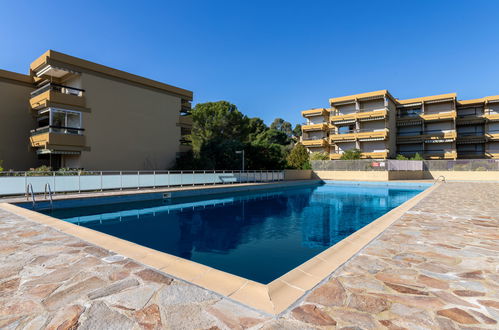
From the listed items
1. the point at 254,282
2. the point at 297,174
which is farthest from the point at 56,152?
the point at 297,174

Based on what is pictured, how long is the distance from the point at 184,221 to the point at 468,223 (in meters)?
7.70

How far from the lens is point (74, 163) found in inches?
695

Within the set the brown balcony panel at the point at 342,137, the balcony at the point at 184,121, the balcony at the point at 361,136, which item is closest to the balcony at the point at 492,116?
Result: the balcony at the point at 361,136

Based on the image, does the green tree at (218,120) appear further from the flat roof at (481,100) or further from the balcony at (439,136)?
the flat roof at (481,100)

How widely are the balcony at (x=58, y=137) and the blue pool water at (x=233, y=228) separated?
8434 mm

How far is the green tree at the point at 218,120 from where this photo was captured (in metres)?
32.9

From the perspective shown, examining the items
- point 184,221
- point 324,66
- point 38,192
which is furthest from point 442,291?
point 324,66

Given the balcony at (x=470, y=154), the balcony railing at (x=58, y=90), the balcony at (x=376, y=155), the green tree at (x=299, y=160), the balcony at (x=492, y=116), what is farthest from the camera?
the balcony at (x=470, y=154)

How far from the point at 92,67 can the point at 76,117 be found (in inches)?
141

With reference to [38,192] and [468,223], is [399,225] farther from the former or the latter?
[38,192]

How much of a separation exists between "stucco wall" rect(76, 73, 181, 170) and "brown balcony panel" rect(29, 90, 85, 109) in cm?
57

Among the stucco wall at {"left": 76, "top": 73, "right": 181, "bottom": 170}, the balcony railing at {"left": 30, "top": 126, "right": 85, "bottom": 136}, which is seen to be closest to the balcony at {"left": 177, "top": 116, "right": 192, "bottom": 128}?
the stucco wall at {"left": 76, "top": 73, "right": 181, "bottom": 170}

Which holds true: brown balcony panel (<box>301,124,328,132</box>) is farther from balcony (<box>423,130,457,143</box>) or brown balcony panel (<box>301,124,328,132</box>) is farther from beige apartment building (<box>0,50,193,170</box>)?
beige apartment building (<box>0,50,193,170</box>)

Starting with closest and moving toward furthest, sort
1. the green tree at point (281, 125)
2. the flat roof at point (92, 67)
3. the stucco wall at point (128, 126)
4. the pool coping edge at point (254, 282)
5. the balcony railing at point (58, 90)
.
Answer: the pool coping edge at point (254, 282)
the flat roof at point (92, 67)
the balcony railing at point (58, 90)
the stucco wall at point (128, 126)
the green tree at point (281, 125)
